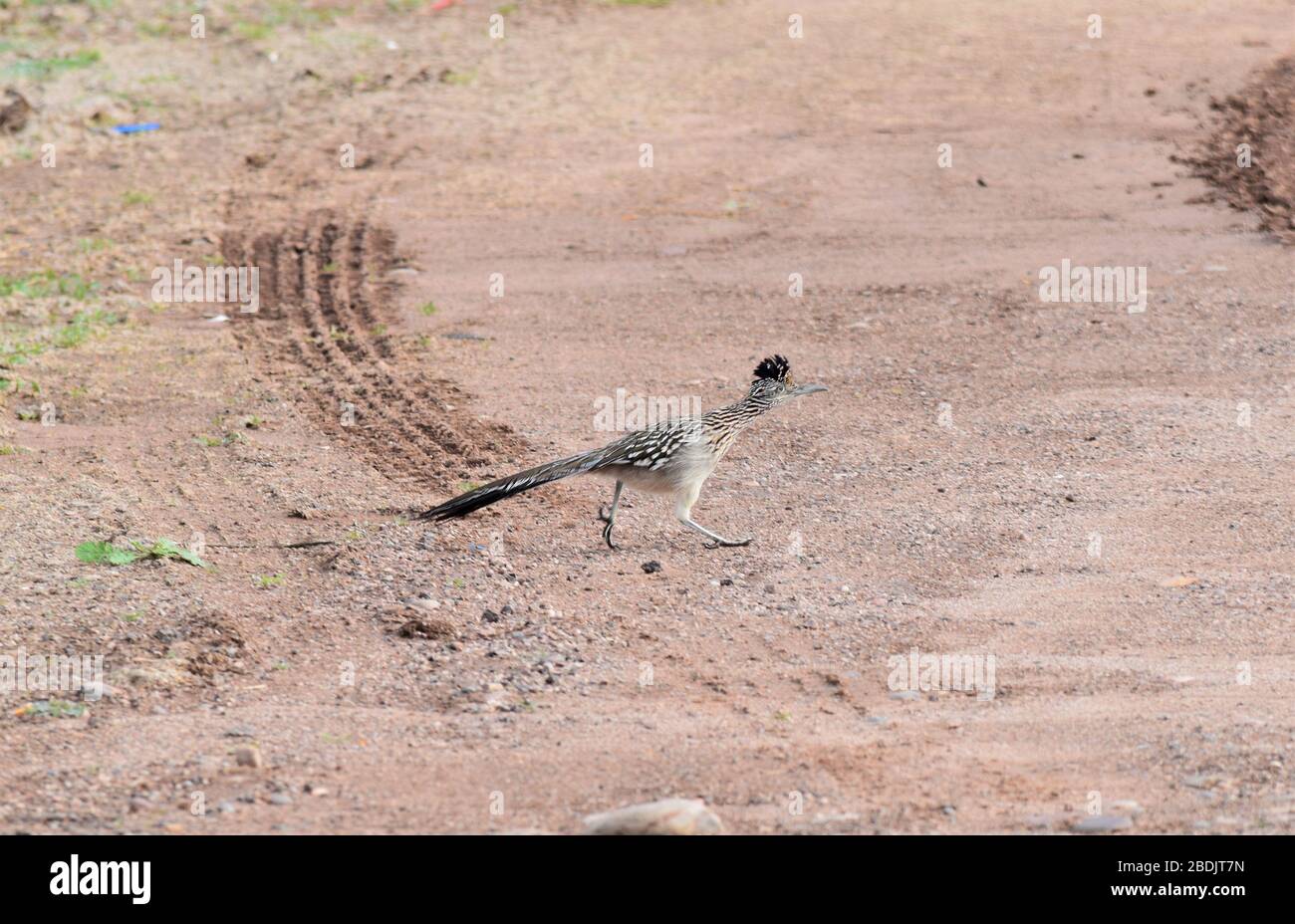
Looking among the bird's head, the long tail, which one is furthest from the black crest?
the long tail

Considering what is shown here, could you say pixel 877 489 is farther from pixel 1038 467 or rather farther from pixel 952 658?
Result: pixel 952 658

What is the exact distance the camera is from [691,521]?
28.3ft

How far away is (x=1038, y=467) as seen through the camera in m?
9.58

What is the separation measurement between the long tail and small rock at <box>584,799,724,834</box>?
3.02 m

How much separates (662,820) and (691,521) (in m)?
3.43

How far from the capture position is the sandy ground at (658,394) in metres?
6.17

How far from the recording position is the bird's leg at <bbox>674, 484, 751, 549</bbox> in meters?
8.48

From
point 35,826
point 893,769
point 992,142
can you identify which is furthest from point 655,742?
point 992,142

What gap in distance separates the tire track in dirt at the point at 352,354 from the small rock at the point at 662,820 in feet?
13.6

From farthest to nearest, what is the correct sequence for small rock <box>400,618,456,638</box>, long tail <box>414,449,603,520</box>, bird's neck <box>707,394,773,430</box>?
bird's neck <box>707,394,773,430</box> < long tail <box>414,449,603,520</box> < small rock <box>400,618,456,638</box>

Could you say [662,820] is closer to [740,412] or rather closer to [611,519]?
[611,519]

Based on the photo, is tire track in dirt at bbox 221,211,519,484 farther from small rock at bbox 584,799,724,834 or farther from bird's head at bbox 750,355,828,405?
small rock at bbox 584,799,724,834

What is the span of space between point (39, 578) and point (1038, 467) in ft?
18.2

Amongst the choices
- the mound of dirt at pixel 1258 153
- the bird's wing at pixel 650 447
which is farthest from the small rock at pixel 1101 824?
the mound of dirt at pixel 1258 153
